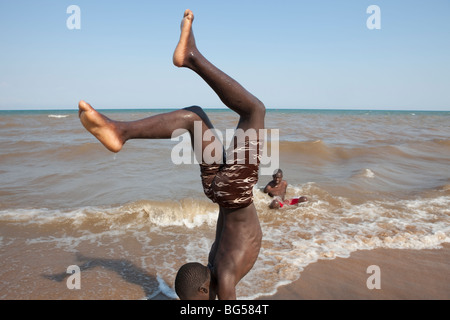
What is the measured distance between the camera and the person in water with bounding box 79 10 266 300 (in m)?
2.03

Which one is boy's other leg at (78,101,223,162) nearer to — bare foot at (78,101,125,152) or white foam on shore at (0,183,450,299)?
bare foot at (78,101,125,152)

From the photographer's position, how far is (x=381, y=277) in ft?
12.5

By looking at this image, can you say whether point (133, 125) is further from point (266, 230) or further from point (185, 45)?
point (266, 230)

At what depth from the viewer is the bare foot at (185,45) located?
201 cm

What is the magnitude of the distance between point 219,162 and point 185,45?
0.81 metres

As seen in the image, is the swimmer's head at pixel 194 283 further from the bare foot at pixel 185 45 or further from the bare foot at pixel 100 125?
the bare foot at pixel 185 45

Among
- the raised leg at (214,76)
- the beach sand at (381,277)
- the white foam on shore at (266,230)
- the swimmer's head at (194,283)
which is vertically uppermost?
the raised leg at (214,76)

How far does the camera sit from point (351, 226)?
550 centimetres

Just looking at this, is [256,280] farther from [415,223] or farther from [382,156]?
[382,156]

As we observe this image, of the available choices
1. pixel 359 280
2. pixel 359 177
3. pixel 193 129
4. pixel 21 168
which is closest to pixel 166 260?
pixel 359 280

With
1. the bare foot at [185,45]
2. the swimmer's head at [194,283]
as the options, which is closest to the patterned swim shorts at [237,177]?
the swimmer's head at [194,283]

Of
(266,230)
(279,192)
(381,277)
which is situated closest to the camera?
(381,277)

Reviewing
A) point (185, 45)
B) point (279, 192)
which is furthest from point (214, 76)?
point (279, 192)

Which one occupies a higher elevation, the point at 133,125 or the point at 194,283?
the point at 133,125
